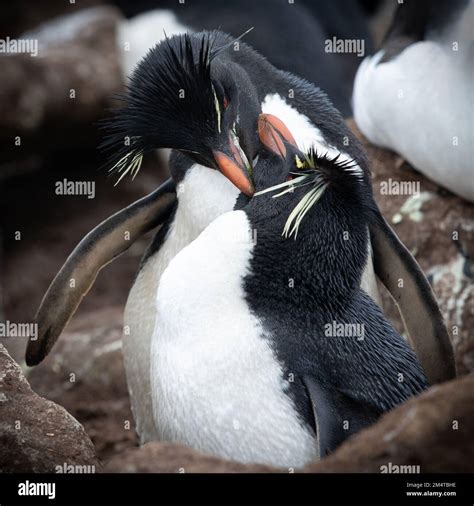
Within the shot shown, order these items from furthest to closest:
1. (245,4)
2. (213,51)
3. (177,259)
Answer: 1. (245,4)
2. (213,51)
3. (177,259)

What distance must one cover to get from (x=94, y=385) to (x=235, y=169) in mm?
2181

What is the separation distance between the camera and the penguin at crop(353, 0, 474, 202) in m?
4.28

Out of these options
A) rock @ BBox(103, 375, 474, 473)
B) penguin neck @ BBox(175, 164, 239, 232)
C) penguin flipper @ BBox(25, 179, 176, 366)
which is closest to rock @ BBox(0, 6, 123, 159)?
penguin flipper @ BBox(25, 179, 176, 366)

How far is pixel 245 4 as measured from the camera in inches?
243

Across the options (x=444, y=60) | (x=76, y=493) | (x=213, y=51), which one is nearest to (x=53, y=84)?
(x=444, y=60)

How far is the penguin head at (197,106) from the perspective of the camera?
3309 millimetres

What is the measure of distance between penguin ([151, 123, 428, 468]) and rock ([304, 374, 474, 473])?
44cm

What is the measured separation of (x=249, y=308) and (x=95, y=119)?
5.53 metres

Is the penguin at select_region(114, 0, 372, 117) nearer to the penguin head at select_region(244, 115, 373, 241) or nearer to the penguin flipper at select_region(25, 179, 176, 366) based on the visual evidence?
the penguin flipper at select_region(25, 179, 176, 366)

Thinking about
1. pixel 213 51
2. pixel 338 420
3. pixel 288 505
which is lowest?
pixel 288 505

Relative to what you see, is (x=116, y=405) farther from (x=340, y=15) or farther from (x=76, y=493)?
→ (x=340, y=15)

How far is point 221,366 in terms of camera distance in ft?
9.88

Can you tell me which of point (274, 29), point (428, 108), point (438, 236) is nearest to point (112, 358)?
point (438, 236)

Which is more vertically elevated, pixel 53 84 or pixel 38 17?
pixel 38 17
